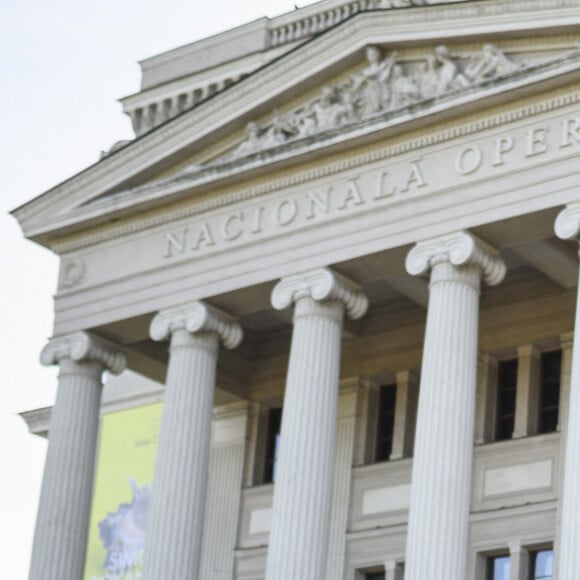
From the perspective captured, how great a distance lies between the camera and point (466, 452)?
34.9m

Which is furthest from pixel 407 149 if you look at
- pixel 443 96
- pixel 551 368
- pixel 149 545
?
pixel 149 545

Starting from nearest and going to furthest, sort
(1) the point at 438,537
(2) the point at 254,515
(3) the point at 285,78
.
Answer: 1. (1) the point at 438,537
2. (3) the point at 285,78
3. (2) the point at 254,515

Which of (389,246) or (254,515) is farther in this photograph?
(254,515)

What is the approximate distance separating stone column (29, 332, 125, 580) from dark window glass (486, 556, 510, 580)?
7863 mm

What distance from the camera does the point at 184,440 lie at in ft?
128

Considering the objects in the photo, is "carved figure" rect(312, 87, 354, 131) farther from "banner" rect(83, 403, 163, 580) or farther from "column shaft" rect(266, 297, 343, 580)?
"banner" rect(83, 403, 163, 580)

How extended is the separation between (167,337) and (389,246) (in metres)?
5.43

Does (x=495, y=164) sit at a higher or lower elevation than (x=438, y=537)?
higher

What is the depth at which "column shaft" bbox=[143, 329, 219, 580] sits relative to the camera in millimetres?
38219

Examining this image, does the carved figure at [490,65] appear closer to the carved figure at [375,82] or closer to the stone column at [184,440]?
the carved figure at [375,82]

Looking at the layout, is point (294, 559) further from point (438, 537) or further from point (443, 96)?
point (443, 96)

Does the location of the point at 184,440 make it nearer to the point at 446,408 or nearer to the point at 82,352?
the point at 82,352

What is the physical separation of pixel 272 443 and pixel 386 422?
9.50 feet

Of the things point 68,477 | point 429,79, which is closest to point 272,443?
point 68,477
